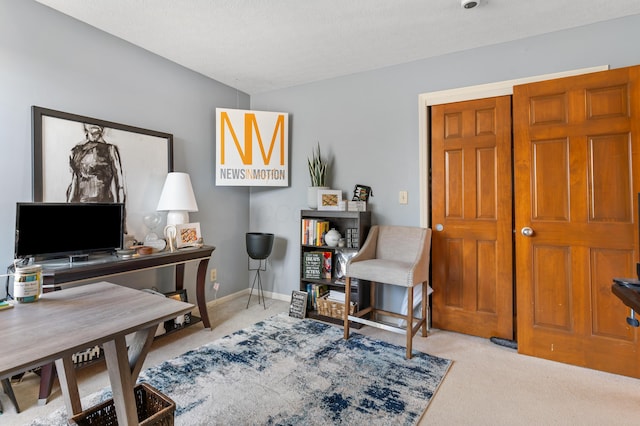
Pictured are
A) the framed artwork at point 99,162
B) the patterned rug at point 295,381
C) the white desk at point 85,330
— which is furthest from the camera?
the framed artwork at point 99,162

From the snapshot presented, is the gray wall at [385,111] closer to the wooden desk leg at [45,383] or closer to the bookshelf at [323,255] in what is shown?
the bookshelf at [323,255]

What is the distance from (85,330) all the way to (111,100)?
7.43 feet

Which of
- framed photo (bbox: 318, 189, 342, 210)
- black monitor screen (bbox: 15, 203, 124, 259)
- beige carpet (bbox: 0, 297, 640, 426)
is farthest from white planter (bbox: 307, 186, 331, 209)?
black monitor screen (bbox: 15, 203, 124, 259)

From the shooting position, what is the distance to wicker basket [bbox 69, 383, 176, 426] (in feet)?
4.34

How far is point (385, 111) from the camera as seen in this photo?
319cm

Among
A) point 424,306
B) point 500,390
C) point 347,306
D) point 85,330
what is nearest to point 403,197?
point 424,306

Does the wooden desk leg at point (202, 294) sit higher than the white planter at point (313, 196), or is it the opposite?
the white planter at point (313, 196)

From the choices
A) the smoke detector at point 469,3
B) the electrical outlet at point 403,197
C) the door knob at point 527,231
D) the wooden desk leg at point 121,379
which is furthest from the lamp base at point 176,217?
the door knob at point 527,231

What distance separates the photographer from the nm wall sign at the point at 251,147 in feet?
11.5

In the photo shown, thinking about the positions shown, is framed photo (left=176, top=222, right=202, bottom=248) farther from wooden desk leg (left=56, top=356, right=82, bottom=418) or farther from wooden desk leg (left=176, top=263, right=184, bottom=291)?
wooden desk leg (left=56, top=356, right=82, bottom=418)

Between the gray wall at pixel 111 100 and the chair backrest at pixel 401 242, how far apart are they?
182cm

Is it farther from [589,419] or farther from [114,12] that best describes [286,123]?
[589,419]

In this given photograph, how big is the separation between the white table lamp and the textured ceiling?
3.80 feet

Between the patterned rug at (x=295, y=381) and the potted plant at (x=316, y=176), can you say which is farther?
the potted plant at (x=316, y=176)
